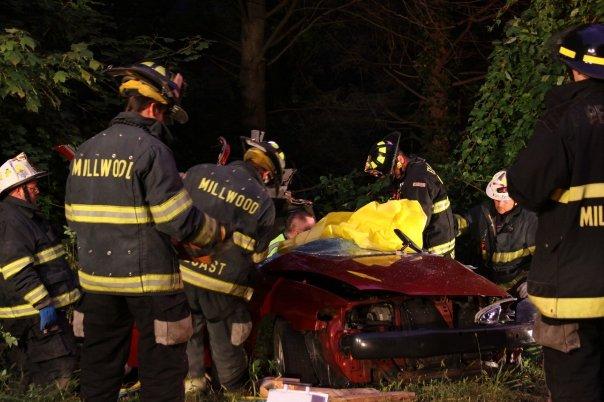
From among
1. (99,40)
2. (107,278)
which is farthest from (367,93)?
(107,278)

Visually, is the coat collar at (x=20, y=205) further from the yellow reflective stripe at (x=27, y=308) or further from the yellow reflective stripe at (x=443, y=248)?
the yellow reflective stripe at (x=443, y=248)

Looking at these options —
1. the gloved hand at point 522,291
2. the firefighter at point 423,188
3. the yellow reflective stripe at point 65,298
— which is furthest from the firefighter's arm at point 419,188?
the yellow reflective stripe at point 65,298

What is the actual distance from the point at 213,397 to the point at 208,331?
448 millimetres

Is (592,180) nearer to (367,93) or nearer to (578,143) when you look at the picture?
(578,143)

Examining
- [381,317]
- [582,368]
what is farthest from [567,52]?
[381,317]

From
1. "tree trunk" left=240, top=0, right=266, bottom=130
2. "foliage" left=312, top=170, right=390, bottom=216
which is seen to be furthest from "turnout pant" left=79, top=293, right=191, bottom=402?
"tree trunk" left=240, top=0, right=266, bottom=130

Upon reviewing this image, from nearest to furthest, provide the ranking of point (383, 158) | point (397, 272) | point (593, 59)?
point (593, 59), point (397, 272), point (383, 158)

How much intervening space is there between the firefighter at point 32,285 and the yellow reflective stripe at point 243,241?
160 centimetres

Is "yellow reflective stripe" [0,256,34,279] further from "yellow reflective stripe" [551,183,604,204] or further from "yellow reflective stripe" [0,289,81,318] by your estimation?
"yellow reflective stripe" [551,183,604,204]

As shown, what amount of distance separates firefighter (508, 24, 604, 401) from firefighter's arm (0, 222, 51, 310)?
3.86 metres

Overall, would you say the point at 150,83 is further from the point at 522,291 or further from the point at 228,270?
the point at 522,291

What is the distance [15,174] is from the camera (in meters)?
6.40

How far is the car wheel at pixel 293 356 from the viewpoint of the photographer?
18.3 ft

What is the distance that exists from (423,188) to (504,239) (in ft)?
Answer: 2.74
